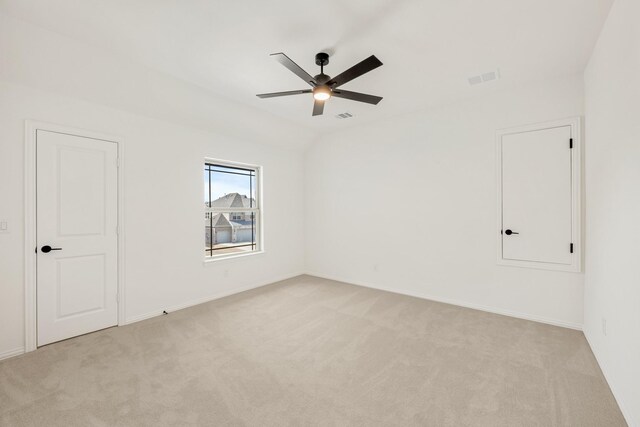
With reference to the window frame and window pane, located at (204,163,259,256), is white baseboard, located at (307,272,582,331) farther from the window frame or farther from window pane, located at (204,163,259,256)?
window pane, located at (204,163,259,256)

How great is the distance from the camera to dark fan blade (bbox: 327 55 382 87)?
2164mm

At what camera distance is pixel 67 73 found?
2.71 meters

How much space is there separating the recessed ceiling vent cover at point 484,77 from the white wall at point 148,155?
2.85m

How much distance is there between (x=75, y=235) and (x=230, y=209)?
2062mm

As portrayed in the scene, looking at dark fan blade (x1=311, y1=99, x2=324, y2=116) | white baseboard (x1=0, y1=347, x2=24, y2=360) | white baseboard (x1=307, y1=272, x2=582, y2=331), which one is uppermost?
dark fan blade (x1=311, y1=99, x2=324, y2=116)

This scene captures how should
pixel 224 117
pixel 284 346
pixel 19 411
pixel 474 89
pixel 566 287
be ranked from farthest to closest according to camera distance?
1. pixel 224 117
2. pixel 474 89
3. pixel 566 287
4. pixel 284 346
5. pixel 19 411

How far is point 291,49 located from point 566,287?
13.2ft

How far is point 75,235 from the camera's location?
2994mm

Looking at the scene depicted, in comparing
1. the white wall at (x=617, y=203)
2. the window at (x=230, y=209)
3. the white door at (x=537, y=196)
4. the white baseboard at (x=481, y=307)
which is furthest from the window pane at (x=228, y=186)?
the white wall at (x=617, y=203)

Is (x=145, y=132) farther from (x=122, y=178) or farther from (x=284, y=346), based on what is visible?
(x=284, y=346)

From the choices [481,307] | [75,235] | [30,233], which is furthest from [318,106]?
[481,307]

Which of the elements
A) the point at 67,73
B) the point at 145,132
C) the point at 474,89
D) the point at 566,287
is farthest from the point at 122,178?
the point at 566,287

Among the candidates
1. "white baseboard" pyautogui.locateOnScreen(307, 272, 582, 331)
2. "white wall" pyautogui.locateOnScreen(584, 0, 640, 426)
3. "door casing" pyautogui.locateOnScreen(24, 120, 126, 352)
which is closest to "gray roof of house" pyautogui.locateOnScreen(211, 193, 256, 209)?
"door casing" pyautogui.locateOnScreen(24, 120, 126, 352)

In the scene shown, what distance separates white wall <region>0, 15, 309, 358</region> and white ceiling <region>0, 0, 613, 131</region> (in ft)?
1.23
